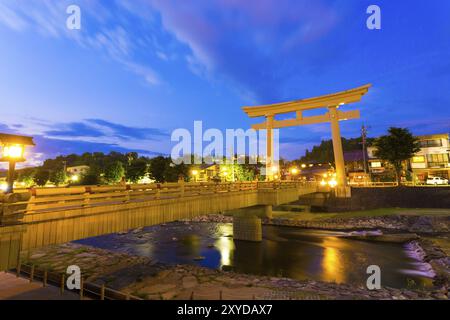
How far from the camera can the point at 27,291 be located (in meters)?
10.0

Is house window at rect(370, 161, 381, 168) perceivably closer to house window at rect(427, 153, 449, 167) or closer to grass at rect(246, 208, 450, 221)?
house window at rect(427, 153, 449, 167)

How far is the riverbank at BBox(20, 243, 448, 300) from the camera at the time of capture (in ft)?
34.6

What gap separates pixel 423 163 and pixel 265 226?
33.8m

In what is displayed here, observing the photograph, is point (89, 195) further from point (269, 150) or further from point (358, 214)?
point (358, 214)

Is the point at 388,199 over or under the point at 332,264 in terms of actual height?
over

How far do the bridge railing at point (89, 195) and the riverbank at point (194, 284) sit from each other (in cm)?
453

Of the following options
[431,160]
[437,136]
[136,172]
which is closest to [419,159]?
[431,160]

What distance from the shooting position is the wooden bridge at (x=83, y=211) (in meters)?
6.33

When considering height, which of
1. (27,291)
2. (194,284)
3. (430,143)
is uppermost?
(430,143)

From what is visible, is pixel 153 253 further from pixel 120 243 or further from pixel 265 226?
pixel 265 226

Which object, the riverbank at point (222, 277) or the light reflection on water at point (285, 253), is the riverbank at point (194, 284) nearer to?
the riverbank at point (222, 277)

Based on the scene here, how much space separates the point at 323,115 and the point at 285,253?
1776cm

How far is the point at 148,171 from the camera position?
53531 millimetres
